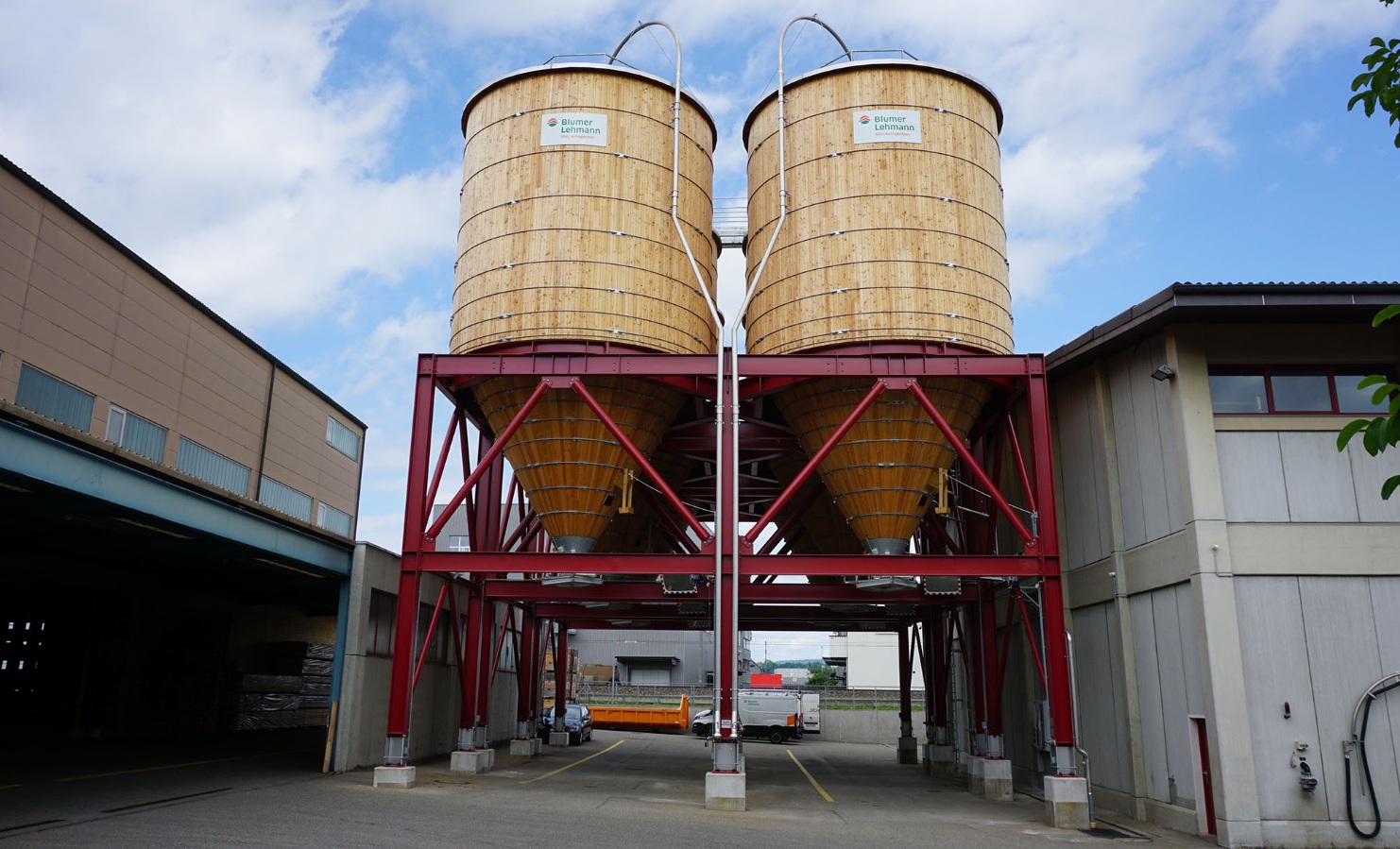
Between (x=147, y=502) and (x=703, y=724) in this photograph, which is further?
(x=703, y=724)

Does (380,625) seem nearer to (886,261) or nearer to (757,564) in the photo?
(757,564)

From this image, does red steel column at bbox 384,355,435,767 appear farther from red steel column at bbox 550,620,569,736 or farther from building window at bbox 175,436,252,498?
red steel column at bbox 550,620,569,736

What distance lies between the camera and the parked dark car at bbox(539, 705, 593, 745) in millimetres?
34469

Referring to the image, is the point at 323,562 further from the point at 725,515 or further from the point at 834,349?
the point at 834,349

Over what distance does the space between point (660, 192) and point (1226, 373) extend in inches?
419

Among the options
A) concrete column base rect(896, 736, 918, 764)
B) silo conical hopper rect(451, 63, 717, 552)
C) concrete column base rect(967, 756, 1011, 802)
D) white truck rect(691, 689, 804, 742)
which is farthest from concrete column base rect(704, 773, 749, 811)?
white truck rect(691, 689, 804, 742)

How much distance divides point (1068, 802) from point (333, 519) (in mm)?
27696

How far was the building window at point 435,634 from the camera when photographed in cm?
2455

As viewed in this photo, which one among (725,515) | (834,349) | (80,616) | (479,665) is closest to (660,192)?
(834,349)

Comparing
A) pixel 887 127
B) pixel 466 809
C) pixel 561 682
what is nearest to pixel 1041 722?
pixel 466 809

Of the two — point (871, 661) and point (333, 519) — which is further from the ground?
point (333, 519)

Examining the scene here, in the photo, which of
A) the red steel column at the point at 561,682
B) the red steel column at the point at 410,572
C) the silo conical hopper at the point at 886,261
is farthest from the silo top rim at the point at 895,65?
the red steel column at the point at 561,682

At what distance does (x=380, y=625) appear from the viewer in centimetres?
2245

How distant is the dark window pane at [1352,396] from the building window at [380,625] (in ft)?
60.9
